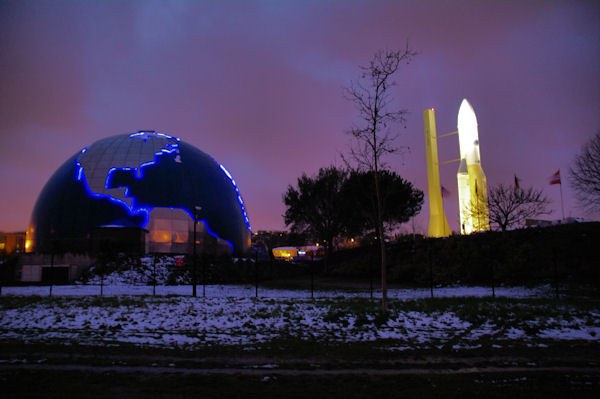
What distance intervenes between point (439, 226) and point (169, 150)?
134 feet

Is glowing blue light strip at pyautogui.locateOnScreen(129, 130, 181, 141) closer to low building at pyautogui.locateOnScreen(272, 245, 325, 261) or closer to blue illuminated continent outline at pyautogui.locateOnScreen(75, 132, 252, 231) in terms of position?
blue illuminated continent outline at pyautogui.locateOnScreen(75, 132, 252, 231)

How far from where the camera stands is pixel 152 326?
448 inches

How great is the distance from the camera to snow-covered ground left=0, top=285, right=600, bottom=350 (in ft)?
31.8

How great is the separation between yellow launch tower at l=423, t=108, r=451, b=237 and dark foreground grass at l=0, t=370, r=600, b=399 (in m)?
55.4

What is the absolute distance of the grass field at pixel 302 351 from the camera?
231 inches

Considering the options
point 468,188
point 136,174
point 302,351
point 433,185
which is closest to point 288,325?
point 302,351

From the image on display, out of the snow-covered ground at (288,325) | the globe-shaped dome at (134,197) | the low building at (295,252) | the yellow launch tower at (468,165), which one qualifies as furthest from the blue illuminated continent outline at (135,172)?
the yellow launch tower at (468,165)

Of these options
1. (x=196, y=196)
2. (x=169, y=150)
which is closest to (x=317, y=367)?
(x=196, y=196)

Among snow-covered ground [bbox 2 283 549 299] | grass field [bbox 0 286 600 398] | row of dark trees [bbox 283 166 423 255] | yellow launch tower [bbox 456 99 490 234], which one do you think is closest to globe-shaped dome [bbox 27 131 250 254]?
snow-covered ground [bbox 2 283 549 299]

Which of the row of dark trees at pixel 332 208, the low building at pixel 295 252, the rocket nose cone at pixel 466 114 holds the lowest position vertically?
the low building at pixel 295 252

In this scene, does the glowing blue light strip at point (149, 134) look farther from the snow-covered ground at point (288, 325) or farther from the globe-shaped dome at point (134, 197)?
the snow-covered ground at point (288, 325)

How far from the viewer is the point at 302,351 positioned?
857 centimetres

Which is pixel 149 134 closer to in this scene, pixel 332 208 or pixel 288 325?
pixel 332 208

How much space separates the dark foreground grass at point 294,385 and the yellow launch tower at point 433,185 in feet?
182
